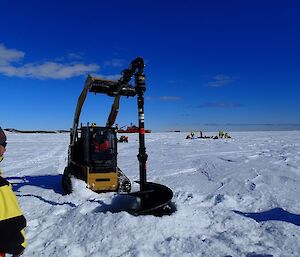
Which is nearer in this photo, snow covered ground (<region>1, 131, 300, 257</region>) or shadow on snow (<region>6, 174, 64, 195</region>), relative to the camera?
snow covered ground (<region>1, 131, 300, 257</region>)

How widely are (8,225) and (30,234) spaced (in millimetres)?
3372

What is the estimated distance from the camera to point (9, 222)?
2.52 meters

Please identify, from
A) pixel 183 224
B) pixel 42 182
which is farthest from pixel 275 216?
pixel 42 182

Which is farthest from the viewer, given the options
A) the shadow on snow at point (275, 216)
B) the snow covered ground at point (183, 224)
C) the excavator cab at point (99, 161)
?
the excavator cab at point (99, 161)

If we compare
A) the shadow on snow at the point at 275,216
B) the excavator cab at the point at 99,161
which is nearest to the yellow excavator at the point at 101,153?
the excavator cab at the point at 99,161

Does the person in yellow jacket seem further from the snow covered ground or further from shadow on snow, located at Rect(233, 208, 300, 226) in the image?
shadow on snow, located at Rect(233, 208, 300, 226)

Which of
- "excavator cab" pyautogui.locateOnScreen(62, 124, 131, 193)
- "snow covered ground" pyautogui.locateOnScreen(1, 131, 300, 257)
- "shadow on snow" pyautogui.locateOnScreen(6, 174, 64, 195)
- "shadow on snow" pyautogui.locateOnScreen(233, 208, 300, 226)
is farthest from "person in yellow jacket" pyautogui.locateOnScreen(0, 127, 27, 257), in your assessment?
"shadow on snow" pyautogui.locateOnScreen(6, 174, 64, 195)

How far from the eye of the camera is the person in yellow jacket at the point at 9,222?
2.49 meters

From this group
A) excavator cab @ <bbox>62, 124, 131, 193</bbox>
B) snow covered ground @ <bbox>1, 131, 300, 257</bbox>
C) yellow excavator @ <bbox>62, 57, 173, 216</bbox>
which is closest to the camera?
snow covered ground @ <bbox>1, 131, 300, 257</bbox>

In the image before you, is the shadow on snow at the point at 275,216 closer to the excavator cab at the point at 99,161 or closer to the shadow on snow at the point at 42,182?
the excavator cab at the point at 99,161

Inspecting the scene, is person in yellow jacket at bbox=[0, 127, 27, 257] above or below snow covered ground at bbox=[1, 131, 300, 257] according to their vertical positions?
above

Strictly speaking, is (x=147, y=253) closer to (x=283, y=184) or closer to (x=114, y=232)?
(x=114, y=232)

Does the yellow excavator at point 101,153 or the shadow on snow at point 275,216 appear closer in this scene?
the shadow on snow at point 275,216

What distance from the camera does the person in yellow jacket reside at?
2.49m
